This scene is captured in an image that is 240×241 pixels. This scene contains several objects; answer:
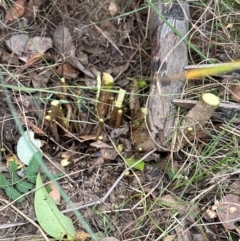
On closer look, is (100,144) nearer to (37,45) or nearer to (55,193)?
(55,193)

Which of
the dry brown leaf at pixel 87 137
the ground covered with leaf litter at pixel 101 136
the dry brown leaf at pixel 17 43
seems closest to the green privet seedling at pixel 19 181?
the ground covered with leaf litter at pixel 101 136

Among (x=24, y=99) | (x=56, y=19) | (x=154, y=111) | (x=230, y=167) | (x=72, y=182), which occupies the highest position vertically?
(x=56, y=19)

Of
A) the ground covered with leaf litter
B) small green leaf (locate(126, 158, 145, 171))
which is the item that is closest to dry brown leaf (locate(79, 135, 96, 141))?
the ground covered with leaf litter

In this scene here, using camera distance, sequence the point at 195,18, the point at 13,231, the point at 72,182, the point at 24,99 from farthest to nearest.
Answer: the point at 195,18 → the point at 24,99 → the point at 72,182 → the point at 13,231

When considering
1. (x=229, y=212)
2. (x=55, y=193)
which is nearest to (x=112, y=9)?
(x=55, y=193)

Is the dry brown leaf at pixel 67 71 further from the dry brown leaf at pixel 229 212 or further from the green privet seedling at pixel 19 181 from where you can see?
the dry brown leaf at pixel 229 212

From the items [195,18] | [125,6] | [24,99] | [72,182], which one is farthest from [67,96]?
[195,18]

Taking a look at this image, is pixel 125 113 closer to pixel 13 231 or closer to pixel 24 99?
pixel 24 99
